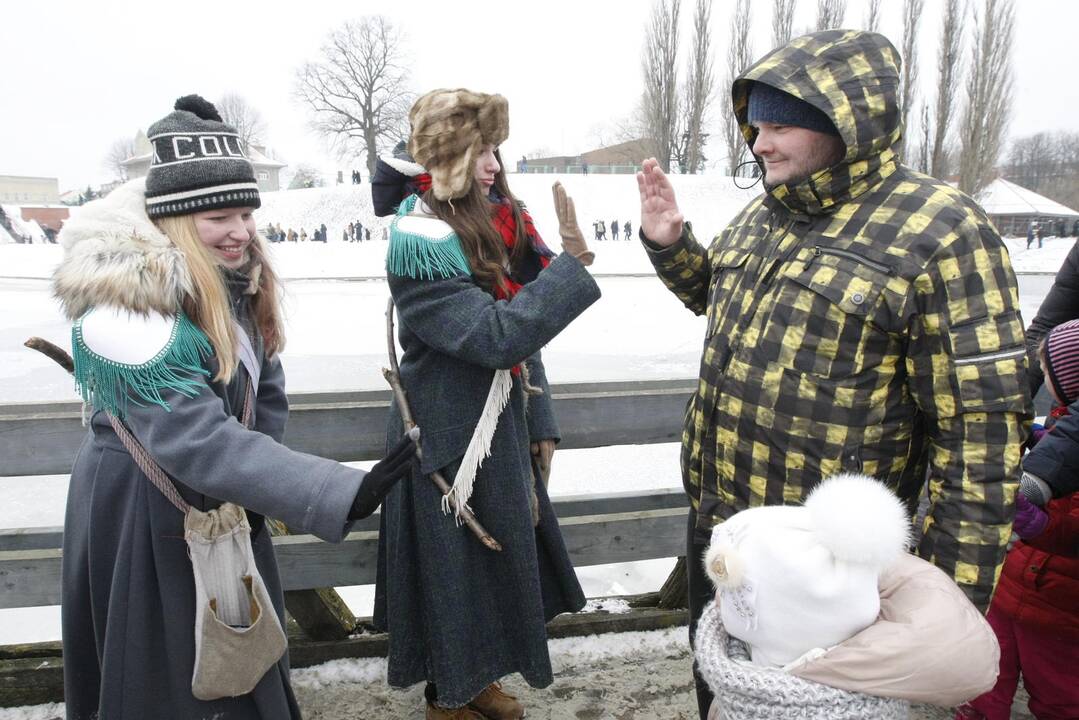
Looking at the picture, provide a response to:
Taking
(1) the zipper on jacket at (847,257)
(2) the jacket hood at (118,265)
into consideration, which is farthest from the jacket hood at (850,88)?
(2) the jacket hood at (118,265)

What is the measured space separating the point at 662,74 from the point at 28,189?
95589mm

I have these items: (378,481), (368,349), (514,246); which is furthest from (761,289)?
(368,349)

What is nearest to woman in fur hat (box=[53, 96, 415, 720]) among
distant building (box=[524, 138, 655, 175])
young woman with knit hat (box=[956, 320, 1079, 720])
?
young woman with knit hat (box=[956, 320, 1079, 720])

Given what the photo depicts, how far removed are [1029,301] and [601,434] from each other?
558 inches

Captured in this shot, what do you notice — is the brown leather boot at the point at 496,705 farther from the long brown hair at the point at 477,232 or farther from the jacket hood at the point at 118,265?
the jacket hood at the point at 118,265

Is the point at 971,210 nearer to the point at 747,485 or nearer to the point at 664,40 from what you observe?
the point at 747,485

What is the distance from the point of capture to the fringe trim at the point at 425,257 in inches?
73.1

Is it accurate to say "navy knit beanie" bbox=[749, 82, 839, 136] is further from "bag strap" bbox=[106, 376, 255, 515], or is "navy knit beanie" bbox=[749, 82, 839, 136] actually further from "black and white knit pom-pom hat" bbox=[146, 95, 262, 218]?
"bag strap" bbox=[106, 376, 255, 515]

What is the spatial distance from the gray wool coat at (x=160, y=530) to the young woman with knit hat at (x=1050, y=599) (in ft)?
6.50

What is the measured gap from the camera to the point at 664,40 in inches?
1521

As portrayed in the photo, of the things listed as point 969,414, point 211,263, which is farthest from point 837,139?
point 211,263

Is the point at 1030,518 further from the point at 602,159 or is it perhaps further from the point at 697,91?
the point at 602,159

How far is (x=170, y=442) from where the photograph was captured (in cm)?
147

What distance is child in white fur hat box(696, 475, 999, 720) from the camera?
3.97ft
